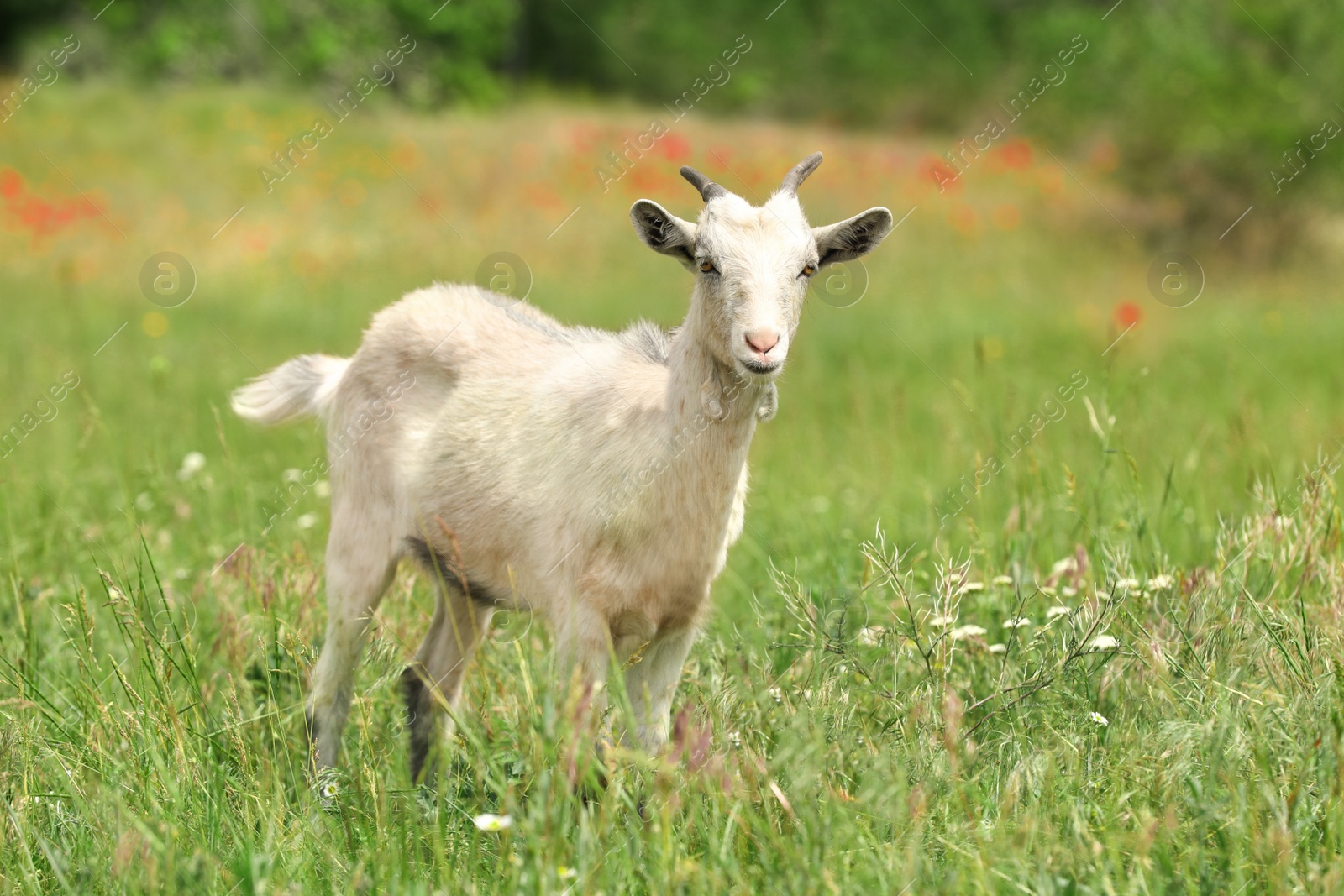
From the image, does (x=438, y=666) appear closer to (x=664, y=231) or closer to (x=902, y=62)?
(x=664, y=231)

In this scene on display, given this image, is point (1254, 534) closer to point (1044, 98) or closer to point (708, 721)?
point (708, 721)

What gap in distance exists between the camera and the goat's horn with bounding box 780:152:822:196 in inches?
136

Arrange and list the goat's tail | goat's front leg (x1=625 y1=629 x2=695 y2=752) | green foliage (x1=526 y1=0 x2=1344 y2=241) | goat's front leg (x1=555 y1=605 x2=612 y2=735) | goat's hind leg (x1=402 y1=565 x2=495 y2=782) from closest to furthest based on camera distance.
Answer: goat's front leg (x1=555 y1=605 x2=612 y2=735), goat's front leg (x1=625 y1=629 x2=695 y2=752), goat's hind leg (x1=402 y1=565 x2=495 y2=782), the goat's tail, green foliage (x1=526 y1=0 x2=1344 y2=241)

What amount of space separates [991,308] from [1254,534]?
25.6 feet

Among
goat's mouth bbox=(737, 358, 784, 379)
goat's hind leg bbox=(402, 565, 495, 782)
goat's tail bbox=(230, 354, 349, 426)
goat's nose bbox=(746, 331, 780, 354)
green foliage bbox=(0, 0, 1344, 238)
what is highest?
green foliage bbox=(0, 0, 1344, 238)

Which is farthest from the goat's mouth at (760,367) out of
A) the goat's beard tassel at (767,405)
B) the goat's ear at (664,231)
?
the goat's ear at (664,231)

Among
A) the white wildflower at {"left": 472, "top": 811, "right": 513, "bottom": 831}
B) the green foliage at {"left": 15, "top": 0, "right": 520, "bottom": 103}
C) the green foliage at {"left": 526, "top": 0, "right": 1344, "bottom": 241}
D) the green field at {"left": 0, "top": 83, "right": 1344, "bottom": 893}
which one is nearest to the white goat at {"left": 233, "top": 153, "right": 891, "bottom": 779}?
the green field at {"left": 0, "top": 83, "right": 1344, "bottom": 893}

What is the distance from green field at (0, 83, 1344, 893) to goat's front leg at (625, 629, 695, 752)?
5.2 inches

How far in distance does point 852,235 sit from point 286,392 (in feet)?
7.12

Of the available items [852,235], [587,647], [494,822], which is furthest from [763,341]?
[494,822]

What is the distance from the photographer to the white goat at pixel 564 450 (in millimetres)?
3262

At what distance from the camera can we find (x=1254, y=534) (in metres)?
3.63

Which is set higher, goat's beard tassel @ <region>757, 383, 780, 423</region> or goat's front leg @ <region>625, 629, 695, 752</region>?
goat's beard tassel @ <region>757, 383, 780, 423</region>

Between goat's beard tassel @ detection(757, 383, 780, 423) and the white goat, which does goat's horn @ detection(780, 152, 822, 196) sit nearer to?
the white goat
